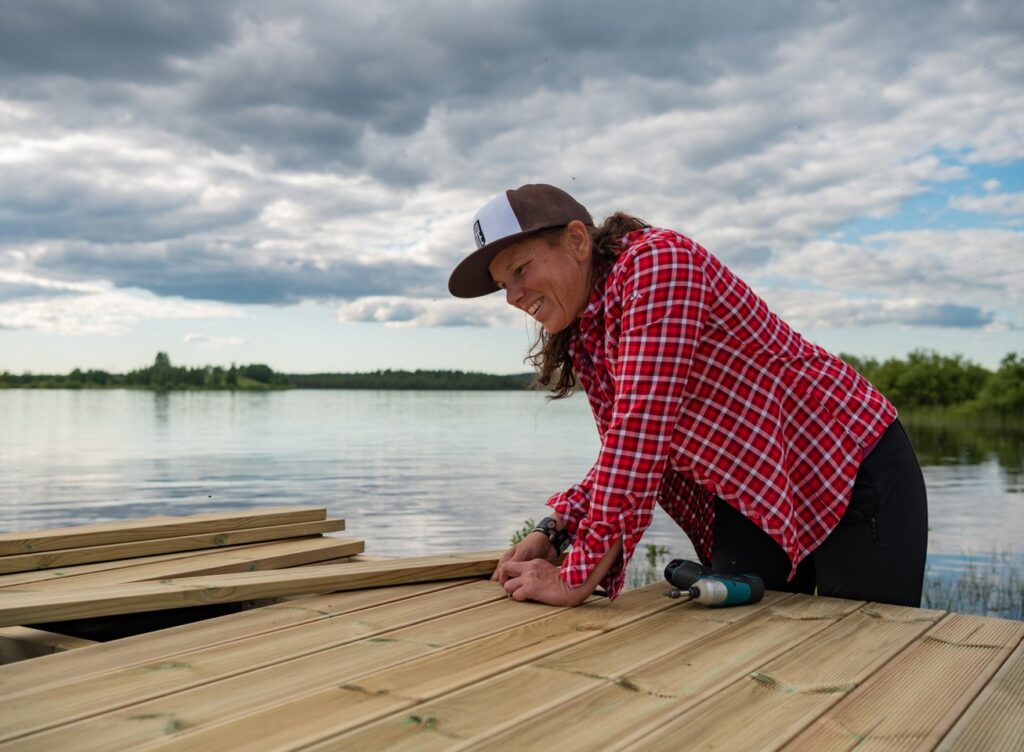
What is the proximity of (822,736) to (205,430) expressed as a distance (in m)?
38.0

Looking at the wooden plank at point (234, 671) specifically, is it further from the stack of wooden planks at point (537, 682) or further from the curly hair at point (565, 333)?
the curly hair at point (565, 333)

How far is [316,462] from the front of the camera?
897 inches

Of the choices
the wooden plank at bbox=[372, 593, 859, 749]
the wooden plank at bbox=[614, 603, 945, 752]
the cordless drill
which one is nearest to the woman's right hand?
the cordless drill

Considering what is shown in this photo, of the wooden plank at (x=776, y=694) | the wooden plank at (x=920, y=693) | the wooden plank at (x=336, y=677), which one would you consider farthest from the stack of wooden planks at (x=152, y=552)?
the wooden plank at (x=920, y=693)

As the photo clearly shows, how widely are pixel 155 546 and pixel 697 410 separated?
8.29 feet

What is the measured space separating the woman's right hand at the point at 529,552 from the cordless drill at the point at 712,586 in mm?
414

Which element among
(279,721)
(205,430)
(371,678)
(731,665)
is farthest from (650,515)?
(205,430)

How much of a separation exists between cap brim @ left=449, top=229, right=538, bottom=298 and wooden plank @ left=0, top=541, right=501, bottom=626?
0.90m

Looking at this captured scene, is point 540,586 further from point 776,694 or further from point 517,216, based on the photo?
point 517,216

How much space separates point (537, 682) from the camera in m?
1.85

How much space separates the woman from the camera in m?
2.39

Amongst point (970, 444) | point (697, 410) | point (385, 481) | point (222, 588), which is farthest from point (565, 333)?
point (970, 444)

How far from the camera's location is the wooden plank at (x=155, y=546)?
361 cm

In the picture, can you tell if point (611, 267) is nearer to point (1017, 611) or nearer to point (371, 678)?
point (371, 678)
